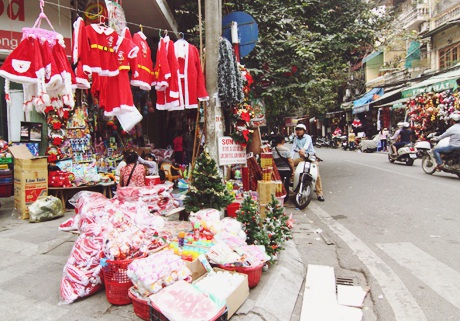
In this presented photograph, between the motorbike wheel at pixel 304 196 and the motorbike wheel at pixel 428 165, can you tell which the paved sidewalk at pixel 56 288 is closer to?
the motorbike wheel at pixel 304 196

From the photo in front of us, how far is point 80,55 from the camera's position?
426 centimetres

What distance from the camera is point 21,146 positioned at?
6.82 meters

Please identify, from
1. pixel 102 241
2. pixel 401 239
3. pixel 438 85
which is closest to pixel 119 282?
pixel 102 241

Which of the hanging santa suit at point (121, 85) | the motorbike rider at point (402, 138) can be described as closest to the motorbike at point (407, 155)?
the motorbike rider at point (402, 138)

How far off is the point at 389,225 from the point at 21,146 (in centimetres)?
709

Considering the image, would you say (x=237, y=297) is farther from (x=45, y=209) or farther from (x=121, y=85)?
(x=45, y=209)

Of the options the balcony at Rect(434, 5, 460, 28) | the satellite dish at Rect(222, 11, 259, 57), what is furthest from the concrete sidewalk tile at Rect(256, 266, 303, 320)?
the balcony at Rect(434, 5, 460, 28)

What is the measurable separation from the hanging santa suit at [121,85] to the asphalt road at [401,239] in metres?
3.60

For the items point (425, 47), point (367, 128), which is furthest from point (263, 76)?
point (367, 128)

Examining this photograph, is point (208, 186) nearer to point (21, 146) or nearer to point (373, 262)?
point (373, 262)

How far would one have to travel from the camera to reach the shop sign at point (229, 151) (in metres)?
5.55

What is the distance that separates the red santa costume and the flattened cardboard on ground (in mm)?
3749

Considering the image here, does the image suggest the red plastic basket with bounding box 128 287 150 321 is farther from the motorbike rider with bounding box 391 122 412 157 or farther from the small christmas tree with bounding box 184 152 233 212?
the motorbike rider with bounding box 391 122 412 157

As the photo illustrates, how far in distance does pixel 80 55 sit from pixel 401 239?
17.1ft
